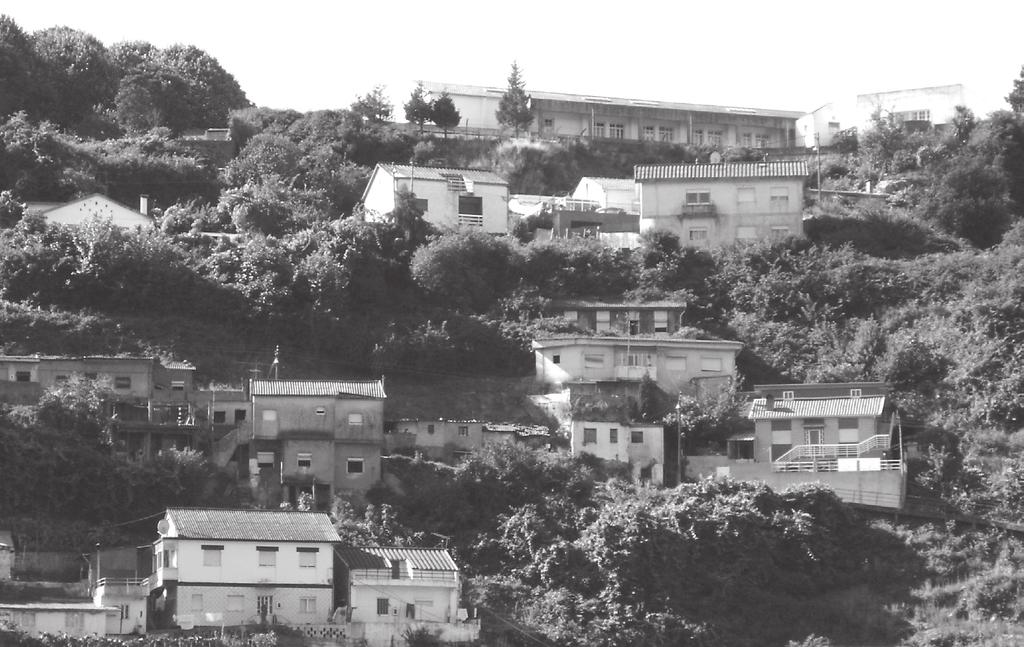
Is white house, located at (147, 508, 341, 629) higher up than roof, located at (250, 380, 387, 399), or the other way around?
roof, located at (250, 380, 387, 399)

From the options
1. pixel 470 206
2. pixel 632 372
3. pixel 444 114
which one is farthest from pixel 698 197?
pixel 444 114

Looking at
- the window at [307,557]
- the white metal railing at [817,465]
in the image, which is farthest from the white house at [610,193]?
the window at [307,557]

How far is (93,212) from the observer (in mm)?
77562

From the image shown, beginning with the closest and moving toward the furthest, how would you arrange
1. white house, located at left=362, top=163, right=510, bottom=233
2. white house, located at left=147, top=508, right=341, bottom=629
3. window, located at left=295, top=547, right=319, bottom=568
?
white house, located at left=147, top=508, right=341, bottom=629 → window, located at left=295, top=547, right=319, bottom=568 → white house, located at left=362, top=163, right=510, bottom=233

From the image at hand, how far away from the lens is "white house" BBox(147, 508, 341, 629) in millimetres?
54844

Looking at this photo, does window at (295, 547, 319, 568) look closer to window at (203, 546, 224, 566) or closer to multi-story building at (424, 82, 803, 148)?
window at (203, 546, 224, 566)

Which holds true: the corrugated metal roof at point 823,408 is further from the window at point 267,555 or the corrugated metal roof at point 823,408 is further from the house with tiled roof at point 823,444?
the window at point 267,555

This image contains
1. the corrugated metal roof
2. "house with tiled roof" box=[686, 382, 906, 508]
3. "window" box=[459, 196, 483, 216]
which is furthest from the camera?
"window" box=[459, 196, 483, 216]

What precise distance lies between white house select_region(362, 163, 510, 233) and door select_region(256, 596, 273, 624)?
27.2m

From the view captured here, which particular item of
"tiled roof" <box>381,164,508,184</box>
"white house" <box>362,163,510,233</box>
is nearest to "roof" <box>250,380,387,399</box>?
"white house" <box>362,163,510,233</box>

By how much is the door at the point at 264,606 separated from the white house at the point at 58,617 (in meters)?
3.83

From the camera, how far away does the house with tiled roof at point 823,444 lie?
63.2m

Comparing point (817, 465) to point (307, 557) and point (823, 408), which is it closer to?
point (823, 408)

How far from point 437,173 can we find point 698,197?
10.00 m
